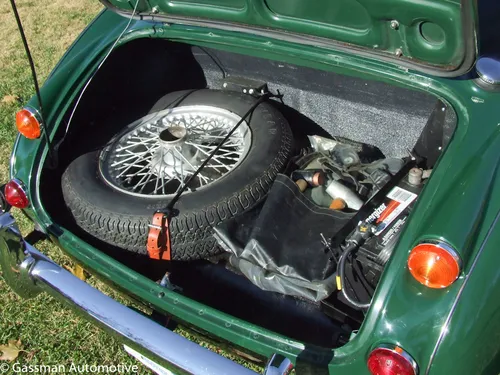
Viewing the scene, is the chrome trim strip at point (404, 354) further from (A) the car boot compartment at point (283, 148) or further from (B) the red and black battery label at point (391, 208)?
(B) the red and black battery label at point (391, 208)

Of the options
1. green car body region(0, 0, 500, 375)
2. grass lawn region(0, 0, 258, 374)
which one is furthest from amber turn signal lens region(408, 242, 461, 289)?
grass lawn region(0, 0, 258, 374)

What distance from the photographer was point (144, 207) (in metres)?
2.20

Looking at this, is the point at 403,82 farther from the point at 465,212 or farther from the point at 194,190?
the point at 194,190

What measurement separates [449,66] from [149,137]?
1380mm

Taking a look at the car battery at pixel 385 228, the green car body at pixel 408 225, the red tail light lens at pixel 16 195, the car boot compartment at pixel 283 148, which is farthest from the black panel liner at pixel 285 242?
the red tail light lens at pixel 16 195

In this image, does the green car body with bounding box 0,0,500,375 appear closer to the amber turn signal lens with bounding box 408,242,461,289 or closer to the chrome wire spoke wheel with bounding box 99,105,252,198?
the amber turn signal lens with bounding box 408,242,461,289

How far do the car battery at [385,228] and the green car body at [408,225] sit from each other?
20 cm

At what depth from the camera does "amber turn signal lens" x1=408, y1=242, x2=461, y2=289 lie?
5.16 ft

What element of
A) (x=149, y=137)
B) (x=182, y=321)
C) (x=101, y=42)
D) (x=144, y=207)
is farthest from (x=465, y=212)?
(x=101, y=42)

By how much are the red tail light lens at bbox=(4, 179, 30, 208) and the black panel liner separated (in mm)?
816

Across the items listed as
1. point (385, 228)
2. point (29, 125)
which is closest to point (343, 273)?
point (385, 228)

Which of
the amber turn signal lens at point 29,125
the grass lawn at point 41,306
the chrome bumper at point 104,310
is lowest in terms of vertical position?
the grass lawn at point 41,306

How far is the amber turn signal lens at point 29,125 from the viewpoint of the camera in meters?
2.41

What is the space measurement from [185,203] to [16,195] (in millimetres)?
701
